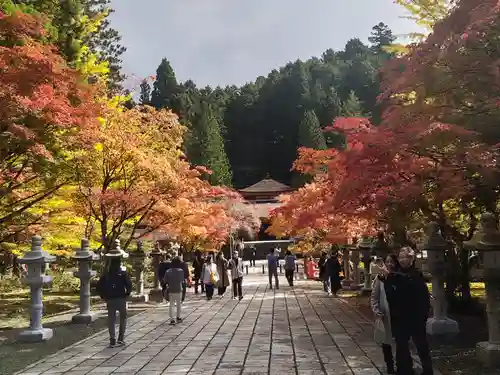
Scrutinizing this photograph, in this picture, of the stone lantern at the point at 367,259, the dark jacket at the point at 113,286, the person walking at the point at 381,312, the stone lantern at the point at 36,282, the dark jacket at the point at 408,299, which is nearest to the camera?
the dark jacket at the point at 408,299

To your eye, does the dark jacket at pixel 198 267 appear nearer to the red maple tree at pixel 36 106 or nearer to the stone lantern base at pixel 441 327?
the red maple tree at pixel 36 106

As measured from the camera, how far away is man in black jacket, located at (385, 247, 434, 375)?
579 centimetres

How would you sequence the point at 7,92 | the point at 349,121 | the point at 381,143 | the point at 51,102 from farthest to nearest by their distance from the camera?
the point at 349,121 < the point at 51,102 < the point at 7,92 < the point at 381,143

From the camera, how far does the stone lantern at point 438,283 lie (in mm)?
9531

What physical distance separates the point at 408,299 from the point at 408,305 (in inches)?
2.5

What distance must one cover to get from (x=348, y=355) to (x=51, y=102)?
695 centimetres

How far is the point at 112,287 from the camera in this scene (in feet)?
30.1

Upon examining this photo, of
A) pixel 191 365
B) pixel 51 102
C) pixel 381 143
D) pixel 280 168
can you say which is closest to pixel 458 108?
pixel 381 143

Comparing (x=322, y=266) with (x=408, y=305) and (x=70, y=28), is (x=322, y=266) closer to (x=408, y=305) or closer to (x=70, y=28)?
(x=70, y=28)

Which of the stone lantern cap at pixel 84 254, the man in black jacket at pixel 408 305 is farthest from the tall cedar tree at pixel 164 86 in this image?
the man in black jacket at pixel 408 305

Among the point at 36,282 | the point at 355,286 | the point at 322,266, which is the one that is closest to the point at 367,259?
the point at 355,286

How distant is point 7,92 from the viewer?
932 cm

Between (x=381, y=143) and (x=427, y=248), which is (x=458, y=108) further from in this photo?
(x=427, y=248)

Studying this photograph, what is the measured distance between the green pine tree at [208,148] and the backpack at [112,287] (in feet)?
150
